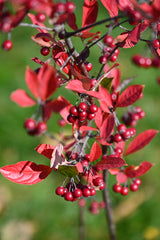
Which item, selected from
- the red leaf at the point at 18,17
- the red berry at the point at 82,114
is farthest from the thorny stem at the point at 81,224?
the red leaf at the point at 18,17

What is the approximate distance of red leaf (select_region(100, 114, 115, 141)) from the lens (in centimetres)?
106

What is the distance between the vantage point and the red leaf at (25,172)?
1.09 m

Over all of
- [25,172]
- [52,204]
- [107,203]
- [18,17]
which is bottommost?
[52,204]

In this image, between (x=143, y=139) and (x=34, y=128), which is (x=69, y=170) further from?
(x=143, y=139)

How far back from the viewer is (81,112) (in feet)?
3.33

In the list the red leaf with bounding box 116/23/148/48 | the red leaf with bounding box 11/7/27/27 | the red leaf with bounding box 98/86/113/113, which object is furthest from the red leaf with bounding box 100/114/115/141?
the red leaf with bounding box 11/7/27/27

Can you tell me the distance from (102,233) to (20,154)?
3.48 feet

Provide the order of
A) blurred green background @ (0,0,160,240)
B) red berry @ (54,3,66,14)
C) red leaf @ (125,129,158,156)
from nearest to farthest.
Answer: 1. red berry @ (54,3,66,14)
2. red leaf @ (125,129,158,156)
3. blurred green background @ (0,0,160,240)

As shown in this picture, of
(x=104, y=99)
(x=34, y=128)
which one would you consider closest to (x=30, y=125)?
(x=34, y=128)

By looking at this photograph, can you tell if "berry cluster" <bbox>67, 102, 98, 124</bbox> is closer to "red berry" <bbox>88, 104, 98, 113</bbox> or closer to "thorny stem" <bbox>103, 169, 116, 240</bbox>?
"red berry" <bbox>88, 104, 98, 113</bbox>

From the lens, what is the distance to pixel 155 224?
2.32 m

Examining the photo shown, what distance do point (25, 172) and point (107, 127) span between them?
0.35 m

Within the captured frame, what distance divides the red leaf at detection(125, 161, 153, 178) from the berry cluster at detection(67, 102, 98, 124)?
382 millimetres

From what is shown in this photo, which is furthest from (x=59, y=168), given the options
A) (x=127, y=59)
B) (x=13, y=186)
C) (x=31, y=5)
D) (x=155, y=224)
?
(x=127, y=59)
